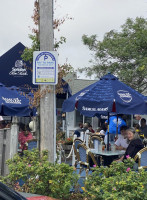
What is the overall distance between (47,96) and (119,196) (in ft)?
7.27

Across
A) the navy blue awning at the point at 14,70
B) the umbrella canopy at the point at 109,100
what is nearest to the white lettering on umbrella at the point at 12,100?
the navy blue awning at the point at 14,70

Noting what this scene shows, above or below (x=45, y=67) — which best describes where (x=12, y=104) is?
below

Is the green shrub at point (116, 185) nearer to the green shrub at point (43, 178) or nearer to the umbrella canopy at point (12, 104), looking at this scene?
the green shrub at point (43, 178)

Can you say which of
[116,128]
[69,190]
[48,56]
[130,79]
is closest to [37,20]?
[48,56]

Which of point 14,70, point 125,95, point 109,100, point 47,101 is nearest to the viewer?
point 47,101

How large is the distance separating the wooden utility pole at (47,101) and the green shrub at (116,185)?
113 cm

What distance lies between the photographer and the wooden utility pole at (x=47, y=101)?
6070mm

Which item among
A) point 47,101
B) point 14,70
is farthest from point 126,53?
point 47,101

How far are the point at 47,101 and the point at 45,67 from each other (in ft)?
1.83

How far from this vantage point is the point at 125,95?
885cm

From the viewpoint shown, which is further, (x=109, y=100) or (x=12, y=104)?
(x=12, y=104)

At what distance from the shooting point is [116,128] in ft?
41.4

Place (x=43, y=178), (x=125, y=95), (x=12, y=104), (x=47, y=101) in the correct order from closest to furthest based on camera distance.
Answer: (x=43, y=178) → (x=47, y=101) → (x=125, y=95) → (x=12, y=104)

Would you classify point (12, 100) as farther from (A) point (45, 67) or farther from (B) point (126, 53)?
(B) point (126, 53)
